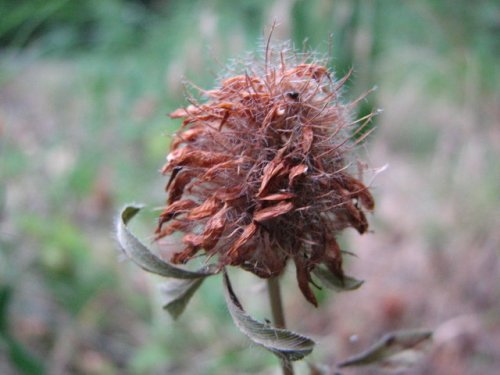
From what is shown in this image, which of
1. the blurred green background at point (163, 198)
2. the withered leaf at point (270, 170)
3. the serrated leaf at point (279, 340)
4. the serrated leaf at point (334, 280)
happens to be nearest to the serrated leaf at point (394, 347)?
the serrated leaf at point (334, 280)

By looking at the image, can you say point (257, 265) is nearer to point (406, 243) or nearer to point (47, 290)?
point (47, 290)

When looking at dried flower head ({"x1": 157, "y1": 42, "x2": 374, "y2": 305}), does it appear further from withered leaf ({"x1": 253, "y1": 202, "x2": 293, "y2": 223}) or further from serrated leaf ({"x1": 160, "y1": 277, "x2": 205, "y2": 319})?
serrated leaf ({"x1": 160, "y1": 277, "x2": 205, "y2": 319})

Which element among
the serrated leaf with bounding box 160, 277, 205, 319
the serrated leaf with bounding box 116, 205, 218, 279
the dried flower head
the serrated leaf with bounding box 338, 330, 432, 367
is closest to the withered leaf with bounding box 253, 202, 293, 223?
the dried flower head

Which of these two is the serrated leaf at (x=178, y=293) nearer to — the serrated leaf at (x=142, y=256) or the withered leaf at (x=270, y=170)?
the serrated leaf at (x=142, y=256)

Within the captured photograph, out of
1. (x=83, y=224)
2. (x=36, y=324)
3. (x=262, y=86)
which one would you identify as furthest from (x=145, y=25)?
(x=262, y=86)

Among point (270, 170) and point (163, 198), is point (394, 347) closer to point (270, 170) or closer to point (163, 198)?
point (270, 170)

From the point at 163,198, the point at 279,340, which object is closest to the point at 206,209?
the point at 279,340
